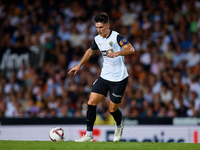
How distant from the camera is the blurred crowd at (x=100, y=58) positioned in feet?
38.9

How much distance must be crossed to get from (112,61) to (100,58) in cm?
678

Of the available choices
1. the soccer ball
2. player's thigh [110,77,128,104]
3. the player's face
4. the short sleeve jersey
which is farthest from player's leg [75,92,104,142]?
the player's face

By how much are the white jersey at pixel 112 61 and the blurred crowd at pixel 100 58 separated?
418cm

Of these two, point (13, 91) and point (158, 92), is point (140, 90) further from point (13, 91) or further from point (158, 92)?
point (13, 91)

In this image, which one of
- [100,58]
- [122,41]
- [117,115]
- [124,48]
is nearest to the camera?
[124,48]

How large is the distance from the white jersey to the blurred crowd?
4176 mm

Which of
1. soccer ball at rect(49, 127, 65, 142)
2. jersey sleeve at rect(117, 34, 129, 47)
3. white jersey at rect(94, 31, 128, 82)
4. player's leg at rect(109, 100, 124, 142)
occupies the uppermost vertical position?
jersey sleeve at rect(117, 34, 129, 47)

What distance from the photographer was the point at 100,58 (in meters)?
13.7

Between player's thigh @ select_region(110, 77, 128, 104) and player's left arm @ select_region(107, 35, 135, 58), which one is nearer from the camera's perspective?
player's left arm @ select_region(107, 35, 135, 58)

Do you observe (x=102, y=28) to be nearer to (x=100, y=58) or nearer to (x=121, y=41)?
(x=121, y=41)

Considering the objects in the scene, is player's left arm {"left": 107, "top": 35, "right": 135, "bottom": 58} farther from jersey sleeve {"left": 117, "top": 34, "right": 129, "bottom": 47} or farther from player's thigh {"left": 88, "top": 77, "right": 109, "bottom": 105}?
player's thigh {"left": 88, "top": 77, "right": 109, "bottom": 105}

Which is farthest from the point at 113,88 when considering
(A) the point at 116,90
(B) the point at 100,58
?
(B) the point at 100,58

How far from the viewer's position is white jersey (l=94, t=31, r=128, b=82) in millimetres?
6812

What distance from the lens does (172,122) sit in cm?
1034
